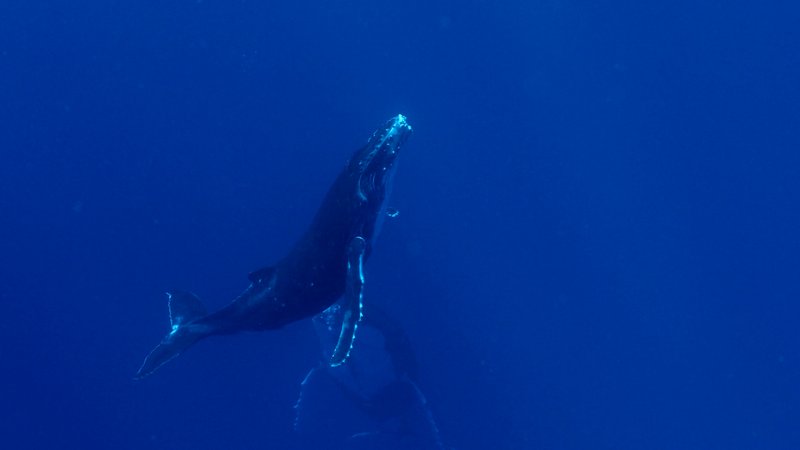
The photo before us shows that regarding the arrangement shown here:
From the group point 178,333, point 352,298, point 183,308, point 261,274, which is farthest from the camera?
point 183,308

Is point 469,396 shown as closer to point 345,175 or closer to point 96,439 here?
point 96,439

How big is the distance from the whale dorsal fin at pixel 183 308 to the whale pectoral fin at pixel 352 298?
3.13 meters

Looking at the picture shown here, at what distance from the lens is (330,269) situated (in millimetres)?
9477

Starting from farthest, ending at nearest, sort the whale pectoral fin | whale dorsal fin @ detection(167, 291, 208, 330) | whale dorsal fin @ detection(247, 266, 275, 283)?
whale dorsal fin @ detection(167, 291, 208, 330)
whale dorsal fin @ detection(247, 266, 275, 283)
the whale pectoral fin

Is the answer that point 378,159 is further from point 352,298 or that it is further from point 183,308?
point 183,308

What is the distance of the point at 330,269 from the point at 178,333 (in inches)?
110

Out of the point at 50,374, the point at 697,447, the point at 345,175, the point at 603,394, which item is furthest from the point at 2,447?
the point at 697,447

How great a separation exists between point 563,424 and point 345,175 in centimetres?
1740

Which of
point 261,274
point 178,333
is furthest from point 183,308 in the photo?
point 261,274

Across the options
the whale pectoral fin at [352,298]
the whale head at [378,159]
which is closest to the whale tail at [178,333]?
the whale pectoral fin at [352,298]

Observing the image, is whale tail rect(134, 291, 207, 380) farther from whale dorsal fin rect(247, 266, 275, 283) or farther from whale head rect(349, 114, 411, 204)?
whale head rect(349, 114, 411, 204)

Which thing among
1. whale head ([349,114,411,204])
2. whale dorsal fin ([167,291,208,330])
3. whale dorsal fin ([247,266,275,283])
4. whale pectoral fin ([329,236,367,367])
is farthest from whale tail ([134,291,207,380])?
whale head ([349,114,411,204])

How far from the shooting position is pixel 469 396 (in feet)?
70.2

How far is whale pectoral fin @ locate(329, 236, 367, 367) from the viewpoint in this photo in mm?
8555
